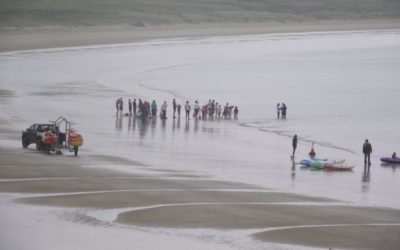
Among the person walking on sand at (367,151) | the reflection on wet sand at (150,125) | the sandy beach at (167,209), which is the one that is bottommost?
the sandy beach at (167,209)

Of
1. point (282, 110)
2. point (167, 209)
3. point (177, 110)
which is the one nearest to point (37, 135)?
point (167, 209)

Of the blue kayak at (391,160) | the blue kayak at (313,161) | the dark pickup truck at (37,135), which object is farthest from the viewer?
the blue kayak at (391,160)

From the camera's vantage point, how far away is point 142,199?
29.6 meters

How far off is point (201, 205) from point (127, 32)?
9475 cm

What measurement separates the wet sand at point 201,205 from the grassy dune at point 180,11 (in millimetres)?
83666

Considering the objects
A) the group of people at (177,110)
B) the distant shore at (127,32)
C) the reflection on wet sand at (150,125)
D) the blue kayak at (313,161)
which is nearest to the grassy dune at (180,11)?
the distant shore at (127,32)

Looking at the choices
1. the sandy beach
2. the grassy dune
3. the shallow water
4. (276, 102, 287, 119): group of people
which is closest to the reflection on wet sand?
the shallow water

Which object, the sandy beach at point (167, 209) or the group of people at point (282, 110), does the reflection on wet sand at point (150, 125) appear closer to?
the group of people at point (282, 110)

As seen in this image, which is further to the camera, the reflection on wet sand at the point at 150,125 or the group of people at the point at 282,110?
the group of people at the point at 282,110

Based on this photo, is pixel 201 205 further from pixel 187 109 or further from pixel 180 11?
pixel 180 11

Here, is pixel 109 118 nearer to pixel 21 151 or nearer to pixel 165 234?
pixel 21 151

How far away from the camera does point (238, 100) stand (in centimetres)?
6688

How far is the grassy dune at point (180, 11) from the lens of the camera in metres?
122

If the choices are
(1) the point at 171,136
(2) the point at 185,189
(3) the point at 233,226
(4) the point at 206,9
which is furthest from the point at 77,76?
(4) the point at 206,9
